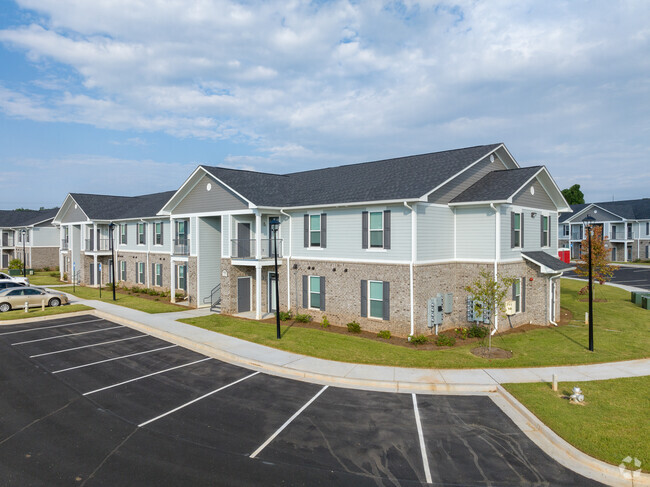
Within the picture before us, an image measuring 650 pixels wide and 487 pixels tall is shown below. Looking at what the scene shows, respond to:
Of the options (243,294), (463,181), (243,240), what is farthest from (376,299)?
(243,294)

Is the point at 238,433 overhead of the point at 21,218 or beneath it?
beneath

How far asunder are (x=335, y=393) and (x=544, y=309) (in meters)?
15.2

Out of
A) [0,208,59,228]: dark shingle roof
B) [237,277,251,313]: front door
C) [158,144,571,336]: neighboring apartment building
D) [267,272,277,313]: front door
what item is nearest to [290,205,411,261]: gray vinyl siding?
[158,144,571,336]: neighboring apartment building

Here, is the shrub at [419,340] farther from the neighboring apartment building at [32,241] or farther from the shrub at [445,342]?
the neighboring apartment building at [32,241]

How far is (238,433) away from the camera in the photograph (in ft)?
32.4

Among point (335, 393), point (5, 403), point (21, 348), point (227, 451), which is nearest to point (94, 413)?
point (5, 403)

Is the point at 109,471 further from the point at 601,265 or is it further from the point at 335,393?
the point at 601,265

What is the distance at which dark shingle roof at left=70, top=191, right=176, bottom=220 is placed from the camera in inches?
1499

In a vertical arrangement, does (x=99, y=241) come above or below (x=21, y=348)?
above

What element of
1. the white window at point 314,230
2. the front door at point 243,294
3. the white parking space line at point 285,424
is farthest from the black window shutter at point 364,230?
the front door at point 243,294

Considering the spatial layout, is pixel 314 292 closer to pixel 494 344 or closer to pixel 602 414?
pixel 494 344

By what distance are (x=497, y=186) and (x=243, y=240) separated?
14.6 m

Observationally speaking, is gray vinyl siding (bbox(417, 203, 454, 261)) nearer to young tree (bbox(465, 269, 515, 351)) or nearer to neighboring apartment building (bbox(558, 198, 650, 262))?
young tree (bbox(465, 269, 515, 351))

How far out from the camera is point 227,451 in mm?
9008
